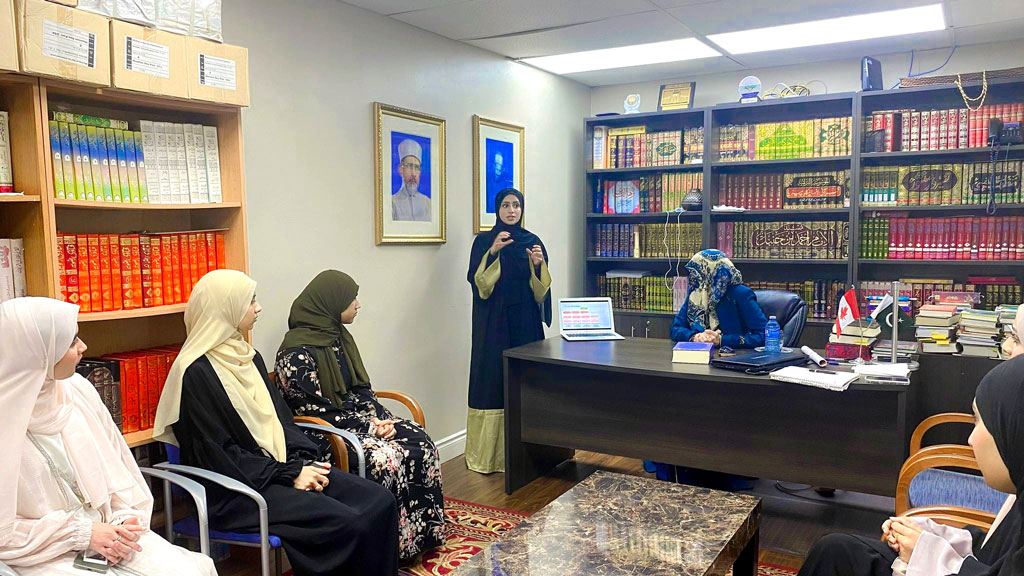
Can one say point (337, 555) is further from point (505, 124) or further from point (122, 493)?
point (505, 124)

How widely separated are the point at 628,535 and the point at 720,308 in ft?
5.52

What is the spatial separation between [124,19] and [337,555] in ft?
5.97

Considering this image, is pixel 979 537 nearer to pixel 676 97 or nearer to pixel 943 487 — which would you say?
pixel 943 487

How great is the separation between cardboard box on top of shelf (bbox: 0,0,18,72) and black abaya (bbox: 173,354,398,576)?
1.04 meters

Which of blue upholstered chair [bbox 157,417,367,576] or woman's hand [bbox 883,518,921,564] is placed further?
blue upholstered chair [bbox 157,417,367,576]

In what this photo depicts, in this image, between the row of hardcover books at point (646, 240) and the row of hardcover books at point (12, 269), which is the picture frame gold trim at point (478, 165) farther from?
the row of hardcover books at point (12, 269)

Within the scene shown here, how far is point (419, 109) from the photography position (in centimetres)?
396

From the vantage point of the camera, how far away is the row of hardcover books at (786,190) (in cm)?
462

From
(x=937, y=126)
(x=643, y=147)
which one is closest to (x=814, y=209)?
(x=937, y=126)

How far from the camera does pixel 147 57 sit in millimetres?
2254

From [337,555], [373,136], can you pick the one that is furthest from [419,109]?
[337,555]

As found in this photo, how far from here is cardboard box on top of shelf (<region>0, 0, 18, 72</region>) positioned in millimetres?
1880

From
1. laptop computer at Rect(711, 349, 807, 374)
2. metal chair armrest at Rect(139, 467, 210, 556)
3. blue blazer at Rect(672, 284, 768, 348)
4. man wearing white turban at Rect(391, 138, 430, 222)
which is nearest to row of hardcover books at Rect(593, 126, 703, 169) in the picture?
blue blazer at Rect(672, 284, 768, 348)

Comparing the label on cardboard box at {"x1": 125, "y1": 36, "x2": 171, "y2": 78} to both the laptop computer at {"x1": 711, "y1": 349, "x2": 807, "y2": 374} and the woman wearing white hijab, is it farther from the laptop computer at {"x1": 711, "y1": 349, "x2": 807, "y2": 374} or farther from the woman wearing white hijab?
the laptop computer at {"x1": 711, "y1": 349, "x2": 807, "y2": 374}
